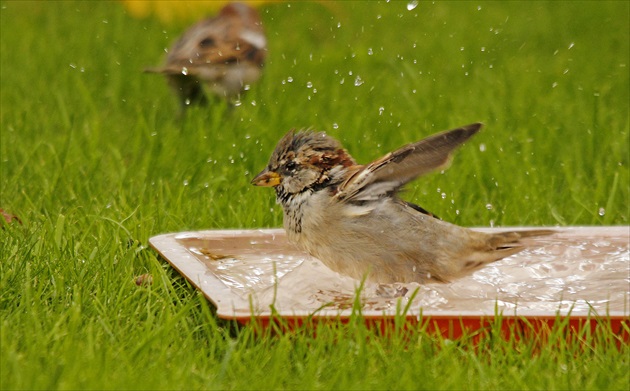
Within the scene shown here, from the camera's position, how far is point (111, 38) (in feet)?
28.7

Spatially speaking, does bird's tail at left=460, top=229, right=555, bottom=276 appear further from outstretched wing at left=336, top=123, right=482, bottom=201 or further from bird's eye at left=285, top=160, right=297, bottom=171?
bird's eye at left=285, top=160, right=297, bottom=171

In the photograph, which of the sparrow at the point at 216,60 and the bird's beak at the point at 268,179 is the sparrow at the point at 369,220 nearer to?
the bird's beak at the point at 268,179

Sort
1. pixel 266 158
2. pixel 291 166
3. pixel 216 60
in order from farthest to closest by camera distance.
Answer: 1. pixel 216 60
2. pixel 266 158
3. pixel 291 166

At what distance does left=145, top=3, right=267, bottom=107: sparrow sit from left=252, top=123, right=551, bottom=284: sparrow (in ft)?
9.29

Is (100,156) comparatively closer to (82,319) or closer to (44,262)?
(44,262)

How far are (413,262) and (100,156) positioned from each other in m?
2.17

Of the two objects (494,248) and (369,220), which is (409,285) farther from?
(494,248)

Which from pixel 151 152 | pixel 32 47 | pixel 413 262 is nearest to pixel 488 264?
pixel 413 262

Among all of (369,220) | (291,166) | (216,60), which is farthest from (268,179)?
(216,60)

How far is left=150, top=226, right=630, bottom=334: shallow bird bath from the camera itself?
384cm

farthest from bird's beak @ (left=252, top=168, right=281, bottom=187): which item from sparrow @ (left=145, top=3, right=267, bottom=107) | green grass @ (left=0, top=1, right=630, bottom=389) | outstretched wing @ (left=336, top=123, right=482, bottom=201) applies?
sparrow @ (left=145, top=3, right=267, bottom=107)

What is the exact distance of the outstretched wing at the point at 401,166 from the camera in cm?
380

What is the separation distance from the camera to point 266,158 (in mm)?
5961

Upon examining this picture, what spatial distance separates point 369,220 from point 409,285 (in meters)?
0.28
